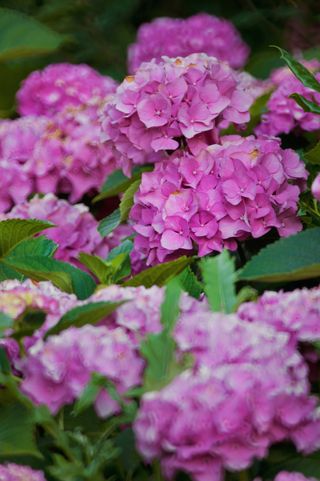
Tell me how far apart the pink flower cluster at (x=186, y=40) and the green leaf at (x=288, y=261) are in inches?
66.7

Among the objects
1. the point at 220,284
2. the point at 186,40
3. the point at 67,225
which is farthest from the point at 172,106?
the point at 186,40

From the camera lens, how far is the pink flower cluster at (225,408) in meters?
1.10

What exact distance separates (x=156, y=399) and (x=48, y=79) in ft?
5.98

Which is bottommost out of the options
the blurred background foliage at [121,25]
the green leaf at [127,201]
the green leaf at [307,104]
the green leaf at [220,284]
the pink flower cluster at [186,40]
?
the blurred background foliage at [121,25]

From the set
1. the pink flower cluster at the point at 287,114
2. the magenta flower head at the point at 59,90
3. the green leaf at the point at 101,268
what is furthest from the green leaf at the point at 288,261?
the magenta flower head at the point at 59,90

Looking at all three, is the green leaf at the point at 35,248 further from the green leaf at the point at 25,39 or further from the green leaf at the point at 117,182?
the green leaf at the point at 25,39

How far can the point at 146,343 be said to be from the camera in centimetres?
115

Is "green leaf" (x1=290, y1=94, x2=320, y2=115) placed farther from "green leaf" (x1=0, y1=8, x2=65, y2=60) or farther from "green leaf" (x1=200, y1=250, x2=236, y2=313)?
"green leaf" (x1=0, y1=8, x2=65, y2=60)

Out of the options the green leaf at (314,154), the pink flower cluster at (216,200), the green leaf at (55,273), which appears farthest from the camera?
the pink flower cluster at (216,200)

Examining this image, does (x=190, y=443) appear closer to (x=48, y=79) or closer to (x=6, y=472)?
(x=6, y=472)

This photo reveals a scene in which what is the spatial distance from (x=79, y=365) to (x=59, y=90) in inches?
66.5

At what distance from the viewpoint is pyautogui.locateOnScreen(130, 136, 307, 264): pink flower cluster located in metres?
1.76

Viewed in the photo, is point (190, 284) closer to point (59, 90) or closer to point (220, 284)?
point (220, 284)

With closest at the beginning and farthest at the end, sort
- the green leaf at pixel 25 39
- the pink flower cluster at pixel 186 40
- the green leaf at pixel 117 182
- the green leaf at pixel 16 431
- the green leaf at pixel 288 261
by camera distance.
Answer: the green leaf at pixel 16 431 → the green leaf at pixel 288 261 → the green leaf at pixel 117 182 → the green leaf at pixel 25 39 → the pink flower cluster at pixel 186 40
